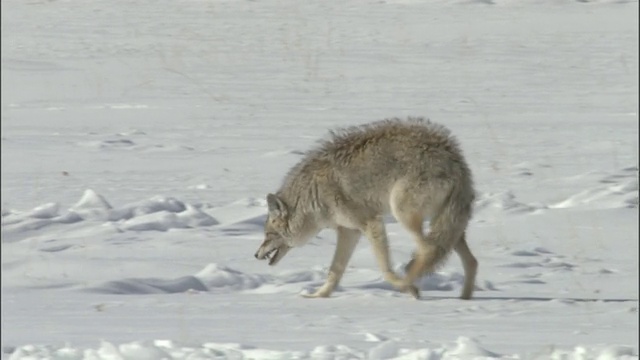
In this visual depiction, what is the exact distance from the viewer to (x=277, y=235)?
8.40m

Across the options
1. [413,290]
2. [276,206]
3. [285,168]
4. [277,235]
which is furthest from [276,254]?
[285,168]

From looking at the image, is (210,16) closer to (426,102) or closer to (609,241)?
(426,102)

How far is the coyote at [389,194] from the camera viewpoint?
772 cm

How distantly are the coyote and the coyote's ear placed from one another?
1.1 inches

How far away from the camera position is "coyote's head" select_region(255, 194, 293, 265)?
8.38 m

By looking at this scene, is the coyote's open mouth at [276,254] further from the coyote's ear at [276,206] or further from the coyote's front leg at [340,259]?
the coyote's front leg at [340,259]

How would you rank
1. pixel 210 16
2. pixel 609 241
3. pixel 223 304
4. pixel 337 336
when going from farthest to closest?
pixel 210 16
pixel 609 241
pixel 223 304
pixel 337 336

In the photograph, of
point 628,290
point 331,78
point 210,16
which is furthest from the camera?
point 210,16

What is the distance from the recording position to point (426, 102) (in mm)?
14750

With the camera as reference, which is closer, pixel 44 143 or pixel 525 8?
pixel 44 143

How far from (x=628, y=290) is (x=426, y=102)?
701 centimetres

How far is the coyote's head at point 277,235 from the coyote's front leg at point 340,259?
0.31 meters

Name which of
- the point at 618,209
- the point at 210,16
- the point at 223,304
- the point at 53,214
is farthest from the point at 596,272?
the point at 210,16

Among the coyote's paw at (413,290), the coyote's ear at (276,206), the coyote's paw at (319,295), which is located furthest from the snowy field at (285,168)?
the coyote's ear at (276,206)
